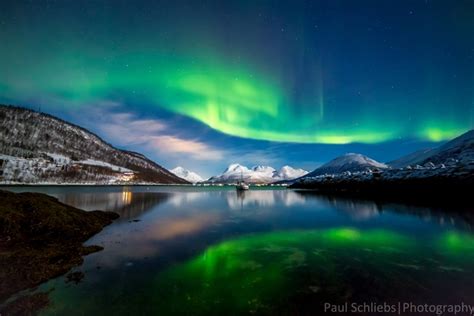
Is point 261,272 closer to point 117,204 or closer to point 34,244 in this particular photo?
point 34,244

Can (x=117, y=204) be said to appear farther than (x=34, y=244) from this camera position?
Yes

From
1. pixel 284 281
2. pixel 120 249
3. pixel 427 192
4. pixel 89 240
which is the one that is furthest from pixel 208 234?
pixel 427 192

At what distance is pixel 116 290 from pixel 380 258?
1462 cm

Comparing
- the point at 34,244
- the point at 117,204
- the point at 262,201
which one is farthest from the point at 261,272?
the point at 262,201

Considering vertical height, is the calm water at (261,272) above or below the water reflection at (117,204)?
above

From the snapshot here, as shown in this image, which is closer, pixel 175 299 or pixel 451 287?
pixel 175 299

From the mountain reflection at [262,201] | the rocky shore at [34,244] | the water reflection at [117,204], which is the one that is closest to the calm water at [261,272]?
the rocky shore at [34,244]

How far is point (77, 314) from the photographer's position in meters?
7.14

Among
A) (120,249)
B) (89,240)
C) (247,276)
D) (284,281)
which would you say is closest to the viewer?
(284,281)

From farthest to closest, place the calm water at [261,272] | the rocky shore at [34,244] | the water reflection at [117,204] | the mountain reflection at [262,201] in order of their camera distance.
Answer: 1. the mountain reflection at [262,201]
2. the water reflection at [117,204]
3. the rocky shore at [34,244]
4. the calm water at [261,272]

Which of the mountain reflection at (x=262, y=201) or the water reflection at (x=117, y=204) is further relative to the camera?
the mountain reflection at (x=262, y=201)

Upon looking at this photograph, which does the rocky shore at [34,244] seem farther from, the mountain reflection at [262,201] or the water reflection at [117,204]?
the mountain reflection at [262,201]

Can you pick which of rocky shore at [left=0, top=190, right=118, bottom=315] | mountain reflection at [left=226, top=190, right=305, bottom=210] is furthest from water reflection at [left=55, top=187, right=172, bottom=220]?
mountain reflection at [left=226, top=190, right=305, bottom=210]

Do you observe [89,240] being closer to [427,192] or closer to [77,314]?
[77,314]
